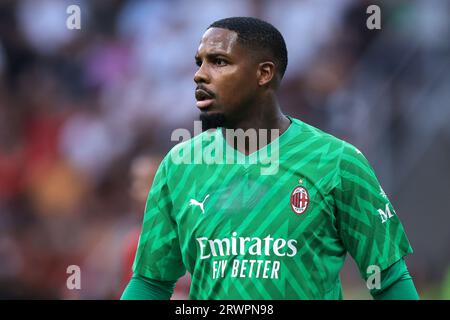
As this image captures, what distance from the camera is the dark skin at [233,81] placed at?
4.07m

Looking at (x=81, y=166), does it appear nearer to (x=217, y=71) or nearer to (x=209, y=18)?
(x=209, y=18)

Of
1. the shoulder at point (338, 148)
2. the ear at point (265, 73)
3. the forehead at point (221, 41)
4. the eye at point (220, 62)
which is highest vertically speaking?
the forehead at point (221, 41)

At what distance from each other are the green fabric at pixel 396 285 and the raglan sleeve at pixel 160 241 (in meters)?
0.92

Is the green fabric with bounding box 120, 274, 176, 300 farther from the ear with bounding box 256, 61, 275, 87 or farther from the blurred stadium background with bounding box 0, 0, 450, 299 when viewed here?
the blurred stadium background with bounding box 0, 0, 450, 299

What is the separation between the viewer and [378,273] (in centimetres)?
394

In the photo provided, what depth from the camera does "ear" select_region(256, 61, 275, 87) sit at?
4.17 metres

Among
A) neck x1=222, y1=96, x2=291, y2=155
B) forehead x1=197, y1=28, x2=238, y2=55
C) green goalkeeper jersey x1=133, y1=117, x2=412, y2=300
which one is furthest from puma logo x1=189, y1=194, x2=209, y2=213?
forehead x1=197, y1=28, x2=238, y2=55

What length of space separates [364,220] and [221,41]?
1.00 m

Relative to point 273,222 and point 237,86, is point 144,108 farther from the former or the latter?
point 273,222

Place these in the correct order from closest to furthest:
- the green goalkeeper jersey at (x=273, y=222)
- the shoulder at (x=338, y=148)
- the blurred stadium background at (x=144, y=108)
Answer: the green goalkeeper jersey at (x=273, y=222) → the shoulder at (x=338, y=148) → the blurred stadium background at (x=144, y=108)

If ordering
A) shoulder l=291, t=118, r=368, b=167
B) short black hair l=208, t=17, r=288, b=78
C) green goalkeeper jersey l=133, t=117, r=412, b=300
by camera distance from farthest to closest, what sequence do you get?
short black hair l=208, t=17, r=288, b=78 < shoulder l=291, t=118, r=368, b=167 < green goalkeeper jersey l=133, t=117, r=412, b=300

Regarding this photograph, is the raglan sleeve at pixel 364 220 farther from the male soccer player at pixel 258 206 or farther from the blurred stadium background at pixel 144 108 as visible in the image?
the blurred stadium background at pixel 144 108

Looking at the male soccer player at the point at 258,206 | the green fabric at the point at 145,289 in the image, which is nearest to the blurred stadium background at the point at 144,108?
the green fabric at the point at 145,289

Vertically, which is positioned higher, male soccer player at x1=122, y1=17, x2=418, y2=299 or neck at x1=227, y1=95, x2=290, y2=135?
neck at x1=227, y1=95, x2=290, y2=135
